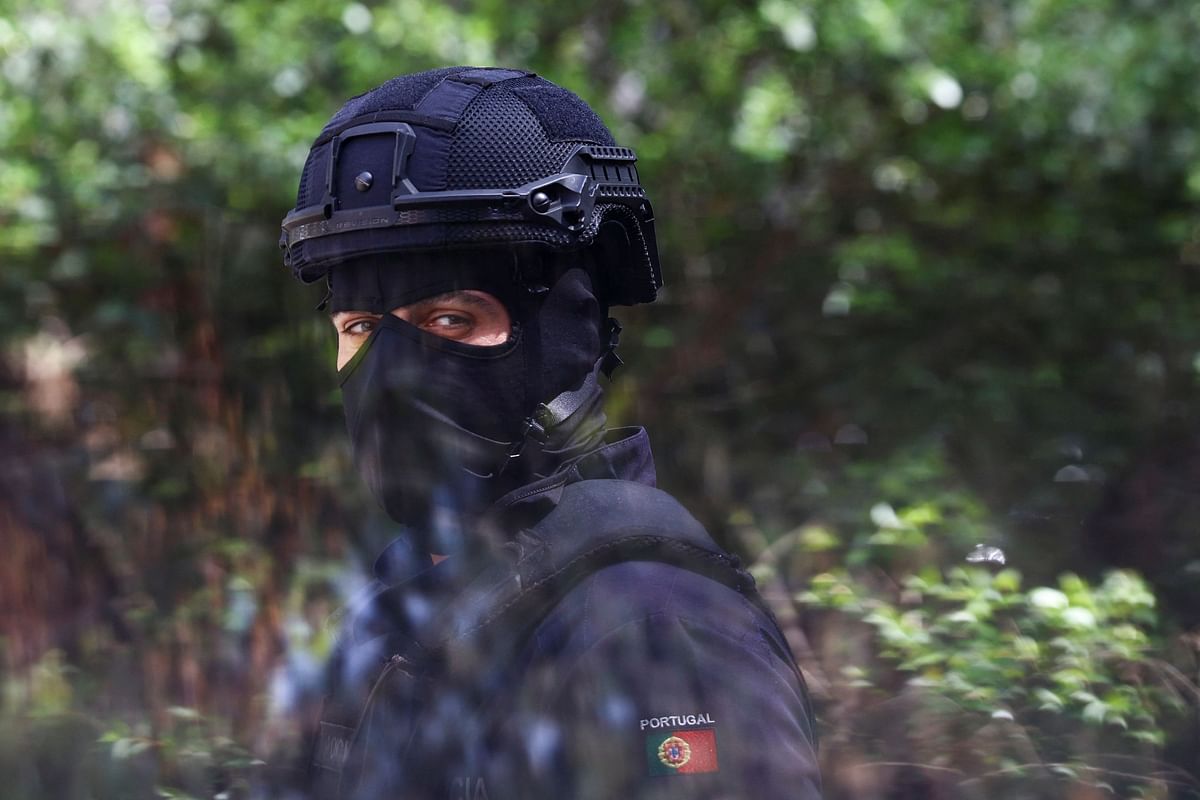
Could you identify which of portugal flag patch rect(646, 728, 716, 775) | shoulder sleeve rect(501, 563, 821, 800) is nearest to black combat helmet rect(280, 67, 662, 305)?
shoulder sleeve rect(501, 563, 821, 800)

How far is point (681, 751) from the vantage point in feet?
5.25

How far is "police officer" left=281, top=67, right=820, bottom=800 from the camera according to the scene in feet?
5.60

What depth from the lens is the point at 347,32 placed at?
6039 mm

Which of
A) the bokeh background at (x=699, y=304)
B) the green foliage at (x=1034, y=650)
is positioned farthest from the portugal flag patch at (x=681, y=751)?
the bokeh background at (x=699, y=304)

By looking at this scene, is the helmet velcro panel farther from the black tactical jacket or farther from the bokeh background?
the bokeh background

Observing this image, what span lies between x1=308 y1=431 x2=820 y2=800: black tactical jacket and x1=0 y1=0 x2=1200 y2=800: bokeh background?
2708 mm

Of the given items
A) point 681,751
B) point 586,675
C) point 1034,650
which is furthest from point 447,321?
point 1034,650

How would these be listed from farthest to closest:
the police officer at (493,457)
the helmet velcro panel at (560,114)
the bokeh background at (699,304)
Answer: the bokeh background at (699,304) → the helmet velcro panel at (560,114) → the police officer at (493,457)

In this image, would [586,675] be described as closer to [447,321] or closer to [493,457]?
[493,457]

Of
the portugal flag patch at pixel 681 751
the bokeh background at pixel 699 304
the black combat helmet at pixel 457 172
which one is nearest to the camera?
the portugal flag patch at pixel 681 751

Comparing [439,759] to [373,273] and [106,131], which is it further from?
[106,131]

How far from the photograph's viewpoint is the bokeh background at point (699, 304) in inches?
215

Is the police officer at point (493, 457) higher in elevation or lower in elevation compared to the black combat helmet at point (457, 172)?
lower

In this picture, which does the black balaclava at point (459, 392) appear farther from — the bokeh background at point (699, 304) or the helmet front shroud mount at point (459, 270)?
the bokeh background at point (699, 304)
